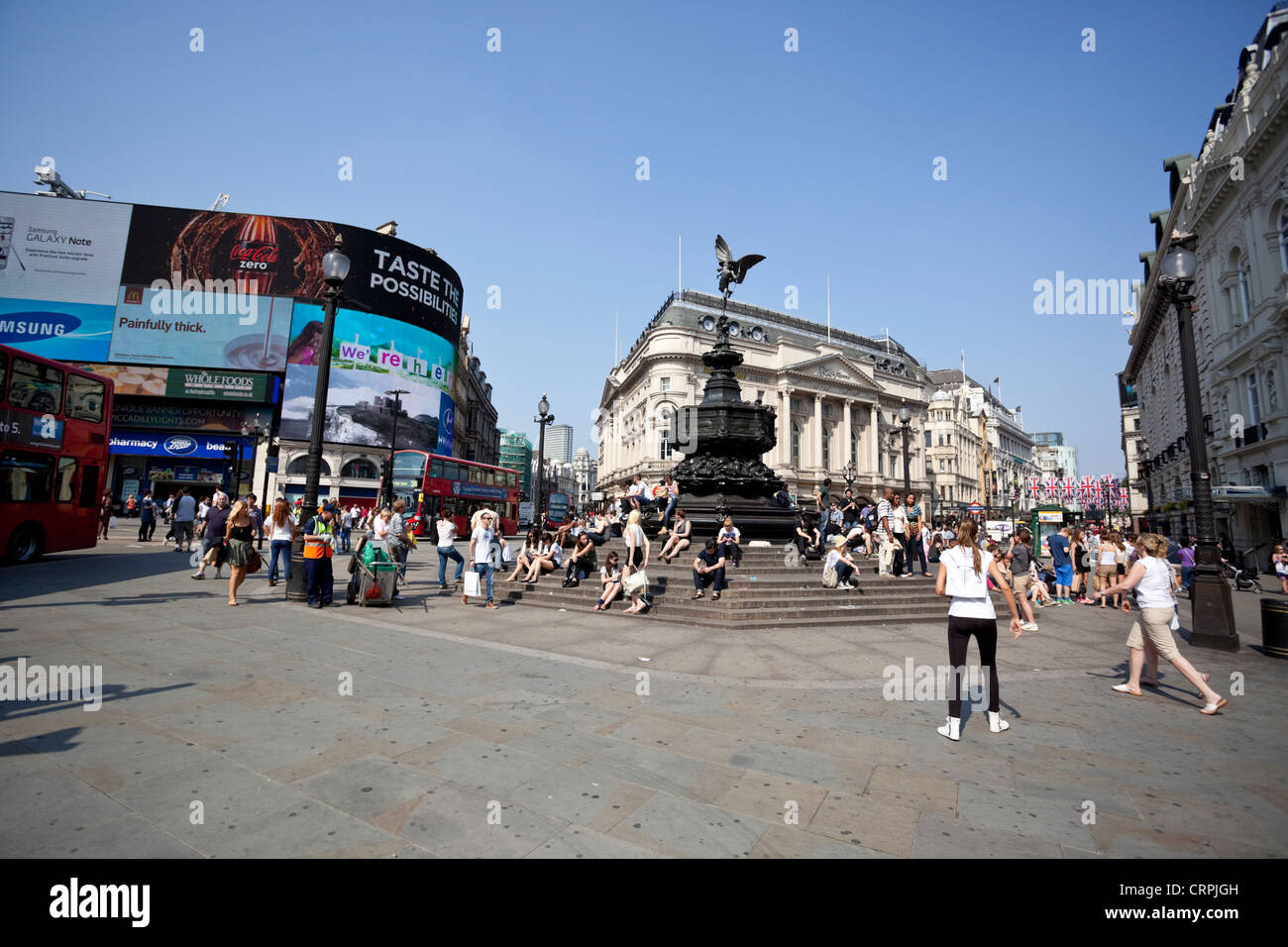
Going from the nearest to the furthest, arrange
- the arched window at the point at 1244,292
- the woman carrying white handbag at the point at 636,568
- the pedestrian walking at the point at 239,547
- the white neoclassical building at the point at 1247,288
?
the pedestrian walking at the point at 239,547 → the woman carrying white handbag at the point at 636,568 → the white neoclassical building at the point at 1247,288 → the arched window at the point at 1244,292

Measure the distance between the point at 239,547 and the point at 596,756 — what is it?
28.9ft

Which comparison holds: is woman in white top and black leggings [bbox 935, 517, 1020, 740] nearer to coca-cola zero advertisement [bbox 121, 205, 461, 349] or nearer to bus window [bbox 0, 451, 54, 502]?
bus window [bbox 0, 451, 54, 502]

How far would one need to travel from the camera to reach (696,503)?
1456 cm

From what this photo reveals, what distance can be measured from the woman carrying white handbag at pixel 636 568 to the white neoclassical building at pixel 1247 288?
2549 cm

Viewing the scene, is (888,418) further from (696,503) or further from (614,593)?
(614,593)

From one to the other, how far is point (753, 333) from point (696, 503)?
57.2 metres

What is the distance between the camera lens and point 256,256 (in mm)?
46875

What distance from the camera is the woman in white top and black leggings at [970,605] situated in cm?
467

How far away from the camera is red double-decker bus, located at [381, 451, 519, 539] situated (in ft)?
92.9

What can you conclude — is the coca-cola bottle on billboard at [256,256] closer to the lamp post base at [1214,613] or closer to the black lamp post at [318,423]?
the black lamp post at [318,423]

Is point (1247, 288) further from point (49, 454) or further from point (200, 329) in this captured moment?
point (200, 329)

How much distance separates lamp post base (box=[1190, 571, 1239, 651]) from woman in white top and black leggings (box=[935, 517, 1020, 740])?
569cm
